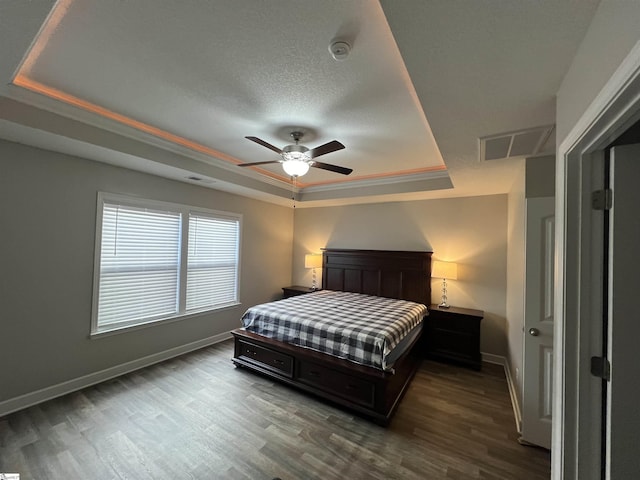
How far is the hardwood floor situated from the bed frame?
13cm

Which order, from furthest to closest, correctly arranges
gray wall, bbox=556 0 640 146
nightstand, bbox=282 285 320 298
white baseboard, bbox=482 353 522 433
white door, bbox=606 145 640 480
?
nightstand, bbox=282 285 320 298 < white baseboard, bbox=482 353 522 433 < white door, bbox=606 145 640 480 < gray wall, bbox=556 0 640 146

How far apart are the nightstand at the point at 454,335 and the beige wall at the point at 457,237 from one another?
314 mm

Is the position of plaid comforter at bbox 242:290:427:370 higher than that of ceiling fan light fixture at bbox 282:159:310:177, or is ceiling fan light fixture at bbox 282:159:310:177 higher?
ceiling fan light fixture at bbox 282:159:310:177

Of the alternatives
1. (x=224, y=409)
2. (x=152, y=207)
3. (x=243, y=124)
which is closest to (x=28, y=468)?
(x=224, y=409)

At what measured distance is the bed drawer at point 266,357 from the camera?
2.86 meters

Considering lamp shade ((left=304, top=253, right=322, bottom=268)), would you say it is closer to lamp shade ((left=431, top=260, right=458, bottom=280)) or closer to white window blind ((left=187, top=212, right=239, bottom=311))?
white window blind ((left=187, top=212, right=239, bottom=311))

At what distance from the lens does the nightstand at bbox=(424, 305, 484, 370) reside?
3.43 m

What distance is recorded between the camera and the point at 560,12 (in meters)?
1.00

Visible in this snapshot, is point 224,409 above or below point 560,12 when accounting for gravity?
below

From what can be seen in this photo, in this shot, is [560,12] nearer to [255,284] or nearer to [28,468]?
[28,468]

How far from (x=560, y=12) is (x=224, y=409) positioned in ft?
11.1

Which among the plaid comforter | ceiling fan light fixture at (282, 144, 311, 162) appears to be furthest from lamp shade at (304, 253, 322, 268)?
ceiling fan light fixture at (282, 144, 311, 162)

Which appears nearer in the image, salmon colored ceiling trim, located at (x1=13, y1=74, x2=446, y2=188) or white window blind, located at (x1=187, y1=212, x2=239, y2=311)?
salmon colored ceiling trim, located at (x1=13, y1=74, x2=446, y2=188)

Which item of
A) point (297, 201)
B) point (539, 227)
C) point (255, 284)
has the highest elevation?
point (297, 201)
